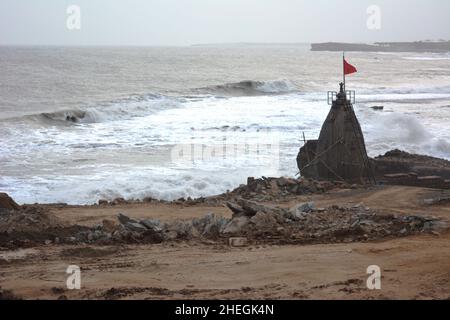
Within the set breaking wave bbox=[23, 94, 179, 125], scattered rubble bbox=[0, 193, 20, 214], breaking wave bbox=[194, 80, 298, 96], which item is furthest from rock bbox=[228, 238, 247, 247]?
breaking wave bbox=[194, 80, 298, 96]

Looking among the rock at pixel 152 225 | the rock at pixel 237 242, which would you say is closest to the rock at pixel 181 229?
the rock at pixel 152 225

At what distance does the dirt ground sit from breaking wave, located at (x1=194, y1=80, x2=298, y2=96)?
47.2 m

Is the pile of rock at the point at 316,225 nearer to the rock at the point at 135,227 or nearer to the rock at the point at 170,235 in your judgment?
the rock at the point at 170,235

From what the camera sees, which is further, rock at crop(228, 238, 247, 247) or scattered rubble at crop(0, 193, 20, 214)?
scattered rubble at crop(0, 193, 20, 214)

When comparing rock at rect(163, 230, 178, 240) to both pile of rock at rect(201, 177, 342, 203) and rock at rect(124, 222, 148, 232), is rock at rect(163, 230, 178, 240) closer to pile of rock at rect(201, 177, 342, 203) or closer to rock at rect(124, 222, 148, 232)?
rock at rect(124, 222, 148, 232)

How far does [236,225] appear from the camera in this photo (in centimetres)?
1012

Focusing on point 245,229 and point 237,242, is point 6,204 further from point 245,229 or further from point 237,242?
point 237,242

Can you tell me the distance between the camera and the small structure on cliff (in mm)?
16047

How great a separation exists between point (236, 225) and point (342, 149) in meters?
6.93

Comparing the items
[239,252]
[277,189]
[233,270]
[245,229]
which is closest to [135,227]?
[245,229]

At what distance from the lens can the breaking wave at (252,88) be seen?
56844 millimetres
